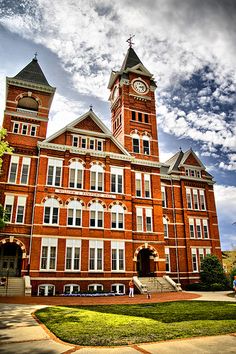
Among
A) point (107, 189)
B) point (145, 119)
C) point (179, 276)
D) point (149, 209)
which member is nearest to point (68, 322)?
point (107, 189)

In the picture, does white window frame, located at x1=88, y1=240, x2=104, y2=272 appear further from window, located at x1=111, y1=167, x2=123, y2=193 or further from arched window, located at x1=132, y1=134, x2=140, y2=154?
arched window, located at x1=132, y1=134, x2=140, y2=154

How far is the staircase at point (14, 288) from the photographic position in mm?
23975

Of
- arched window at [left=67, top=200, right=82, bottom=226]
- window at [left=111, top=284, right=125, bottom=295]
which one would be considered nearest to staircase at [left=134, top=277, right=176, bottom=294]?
window at [left=111, top=284, right=125, bottom=295]

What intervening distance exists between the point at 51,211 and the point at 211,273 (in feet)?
66.3

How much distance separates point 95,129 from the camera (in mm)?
33656

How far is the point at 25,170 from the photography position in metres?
29.9

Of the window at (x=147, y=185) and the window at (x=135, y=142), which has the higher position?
the window at (x=135, y=142)

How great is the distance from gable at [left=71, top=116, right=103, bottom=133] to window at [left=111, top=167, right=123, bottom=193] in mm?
5148

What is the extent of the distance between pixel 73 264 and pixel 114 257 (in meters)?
4.49

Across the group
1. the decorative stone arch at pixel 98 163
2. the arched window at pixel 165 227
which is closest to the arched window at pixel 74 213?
the decorative stone arch at pixel 98 163

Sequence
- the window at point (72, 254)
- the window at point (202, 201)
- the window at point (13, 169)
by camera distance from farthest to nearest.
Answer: the window at point (202, 201), the window at point (13, 169), the window at point (72, 254)

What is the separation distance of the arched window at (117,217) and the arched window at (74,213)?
375cm

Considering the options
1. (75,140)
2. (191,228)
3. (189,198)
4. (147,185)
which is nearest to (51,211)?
(75,140)

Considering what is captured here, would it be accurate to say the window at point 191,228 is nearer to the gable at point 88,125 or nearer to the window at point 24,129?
the gable at point 88,125
